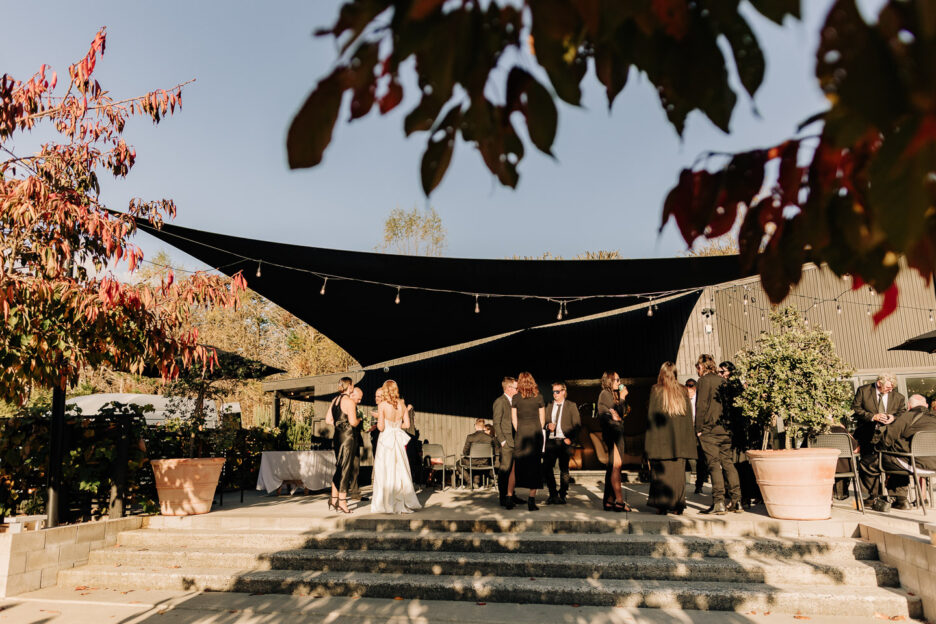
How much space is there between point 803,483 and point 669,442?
1159mm

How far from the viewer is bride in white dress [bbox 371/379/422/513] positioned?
6.57 m

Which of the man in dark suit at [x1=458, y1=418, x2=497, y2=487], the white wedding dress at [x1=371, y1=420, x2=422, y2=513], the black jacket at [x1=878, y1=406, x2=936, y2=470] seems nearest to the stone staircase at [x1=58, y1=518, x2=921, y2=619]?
the white wedding dress at [x1=371, y1=420, x2=422, y2=513]

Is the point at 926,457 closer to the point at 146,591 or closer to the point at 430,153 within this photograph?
the point at 430,153

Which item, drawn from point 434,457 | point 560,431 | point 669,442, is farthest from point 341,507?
point 669,442

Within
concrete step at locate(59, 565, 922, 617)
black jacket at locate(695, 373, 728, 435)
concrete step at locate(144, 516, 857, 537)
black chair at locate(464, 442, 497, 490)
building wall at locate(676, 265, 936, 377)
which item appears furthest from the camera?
building wall at locate(676, 265, 936, 377)

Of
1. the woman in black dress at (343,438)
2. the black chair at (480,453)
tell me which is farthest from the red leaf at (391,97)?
the black chair at (480,453)

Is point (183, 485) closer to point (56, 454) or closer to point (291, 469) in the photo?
point (56, 454)

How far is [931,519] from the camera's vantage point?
5.31 m

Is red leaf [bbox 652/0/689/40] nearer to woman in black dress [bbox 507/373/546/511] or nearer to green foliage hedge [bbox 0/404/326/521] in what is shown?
woman in black dress [bbox 507/373/546/511]

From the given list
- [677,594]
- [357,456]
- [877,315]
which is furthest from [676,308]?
[877,315]

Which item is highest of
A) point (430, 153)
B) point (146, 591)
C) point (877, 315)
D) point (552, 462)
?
point (430, 153)

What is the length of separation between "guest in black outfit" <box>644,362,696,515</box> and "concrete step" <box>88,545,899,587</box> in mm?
1022

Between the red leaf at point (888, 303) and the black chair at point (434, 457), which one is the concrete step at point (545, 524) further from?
the red leaf at point (888, 303)

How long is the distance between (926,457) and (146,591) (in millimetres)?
7264
